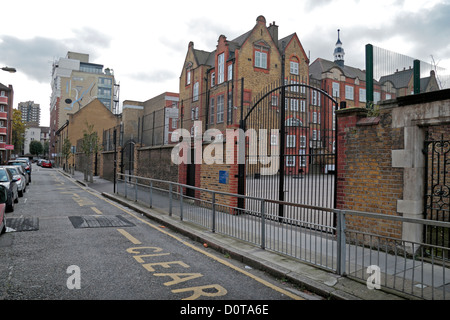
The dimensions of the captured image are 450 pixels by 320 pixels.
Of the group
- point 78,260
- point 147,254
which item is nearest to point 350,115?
point 147,254

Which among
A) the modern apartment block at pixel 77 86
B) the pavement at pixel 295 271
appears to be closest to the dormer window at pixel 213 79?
the pavement at pixel 295 271

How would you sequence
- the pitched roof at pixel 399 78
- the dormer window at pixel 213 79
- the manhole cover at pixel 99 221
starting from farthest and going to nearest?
1. the dormer window at pixel 213 79
2. the manhole cover at pixel 99 221
3. the pitched roof at pixel 399 78

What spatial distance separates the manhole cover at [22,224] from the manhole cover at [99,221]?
0.95 m

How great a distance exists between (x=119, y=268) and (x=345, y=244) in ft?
11.8

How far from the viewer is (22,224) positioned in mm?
8781

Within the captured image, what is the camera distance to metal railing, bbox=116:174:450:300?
163 inches

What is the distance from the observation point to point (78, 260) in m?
5.65

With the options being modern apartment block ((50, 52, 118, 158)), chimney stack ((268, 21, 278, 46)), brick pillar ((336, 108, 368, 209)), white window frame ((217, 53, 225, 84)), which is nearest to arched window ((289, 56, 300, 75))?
chimney stack ((268, 21, 278, 46))

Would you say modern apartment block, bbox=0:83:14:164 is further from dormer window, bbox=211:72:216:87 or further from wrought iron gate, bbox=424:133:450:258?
wrought iron gate, bbox=424:133:450:258

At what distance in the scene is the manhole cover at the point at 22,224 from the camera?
8.17 metres

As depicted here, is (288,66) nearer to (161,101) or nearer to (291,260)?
(161,101)

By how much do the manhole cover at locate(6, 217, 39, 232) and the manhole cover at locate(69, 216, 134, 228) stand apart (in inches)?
37.4

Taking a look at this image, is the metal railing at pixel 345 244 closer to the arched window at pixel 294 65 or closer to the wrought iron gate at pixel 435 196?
the wrought iron gate at pixel 435 196

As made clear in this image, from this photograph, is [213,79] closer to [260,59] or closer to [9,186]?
[260,59]
